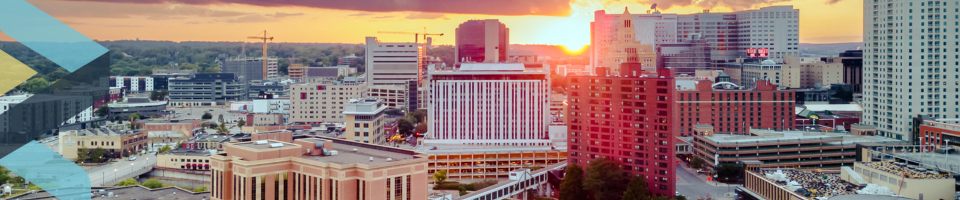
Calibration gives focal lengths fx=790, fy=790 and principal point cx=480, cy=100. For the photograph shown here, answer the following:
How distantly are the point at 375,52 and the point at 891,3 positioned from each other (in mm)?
31187

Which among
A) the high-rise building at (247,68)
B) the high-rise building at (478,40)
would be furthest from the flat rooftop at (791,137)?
the high-rise building at (247,68)

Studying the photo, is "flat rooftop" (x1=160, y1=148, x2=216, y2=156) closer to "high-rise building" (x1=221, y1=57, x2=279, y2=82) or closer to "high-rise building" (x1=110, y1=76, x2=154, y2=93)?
"high-rise building" (x1=110, y1=76, x2=154, y2=93)

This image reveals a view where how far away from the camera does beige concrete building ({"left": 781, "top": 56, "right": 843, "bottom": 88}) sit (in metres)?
43.9

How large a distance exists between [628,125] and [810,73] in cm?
3276

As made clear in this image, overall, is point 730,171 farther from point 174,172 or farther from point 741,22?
point 741,22

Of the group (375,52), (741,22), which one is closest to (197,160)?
(375,52)

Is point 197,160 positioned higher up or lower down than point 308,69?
lower down

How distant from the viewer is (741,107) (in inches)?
1024

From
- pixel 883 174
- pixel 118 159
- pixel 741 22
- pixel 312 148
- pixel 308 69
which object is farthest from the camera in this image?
pixel 308 69

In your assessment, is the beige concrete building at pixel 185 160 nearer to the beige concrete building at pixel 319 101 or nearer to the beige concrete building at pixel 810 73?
the beige concrete building at pixel 319 101

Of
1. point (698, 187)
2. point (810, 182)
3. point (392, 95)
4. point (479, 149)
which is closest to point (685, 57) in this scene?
point (392, 95)

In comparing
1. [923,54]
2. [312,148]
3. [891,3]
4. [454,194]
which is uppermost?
[891,3]

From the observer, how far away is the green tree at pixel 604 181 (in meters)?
18.3

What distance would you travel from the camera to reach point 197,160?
23.7m
